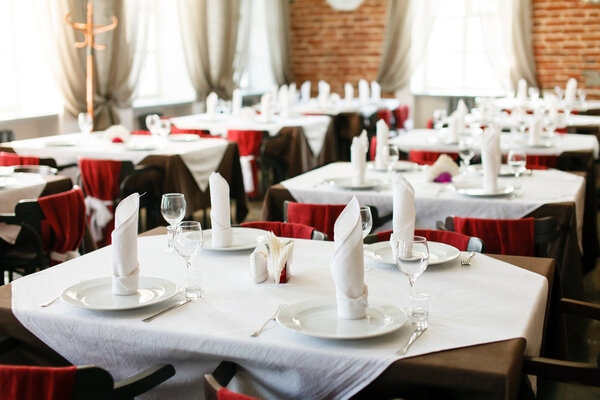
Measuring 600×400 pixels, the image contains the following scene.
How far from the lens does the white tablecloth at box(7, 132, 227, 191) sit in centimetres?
486

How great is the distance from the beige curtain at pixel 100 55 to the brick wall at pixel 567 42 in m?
5.63

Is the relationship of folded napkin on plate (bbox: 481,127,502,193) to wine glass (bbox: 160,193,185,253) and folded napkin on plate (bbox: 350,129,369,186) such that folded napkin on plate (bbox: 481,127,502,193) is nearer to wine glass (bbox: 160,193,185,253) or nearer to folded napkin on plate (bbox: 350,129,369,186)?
folded napkin on plate (bbox: 350,129,369,186)

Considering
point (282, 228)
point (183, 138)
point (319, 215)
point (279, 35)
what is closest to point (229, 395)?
point (282, 228)

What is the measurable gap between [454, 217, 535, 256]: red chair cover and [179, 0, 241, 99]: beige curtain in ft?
22.1

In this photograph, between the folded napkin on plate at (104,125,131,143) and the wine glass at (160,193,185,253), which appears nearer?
the wine glass at (160,193,185,253)

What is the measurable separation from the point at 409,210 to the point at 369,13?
9228 millimetres

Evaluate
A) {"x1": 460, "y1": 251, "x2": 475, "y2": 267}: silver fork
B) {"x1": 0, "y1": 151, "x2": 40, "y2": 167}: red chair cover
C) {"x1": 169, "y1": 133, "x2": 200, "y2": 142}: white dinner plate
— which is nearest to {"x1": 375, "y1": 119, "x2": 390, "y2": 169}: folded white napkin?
{"x1": 169, "y1": 133, "x2": 200, "y2": 142}: white dinner plate

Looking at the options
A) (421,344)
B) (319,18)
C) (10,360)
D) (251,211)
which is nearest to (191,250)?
(10,360)

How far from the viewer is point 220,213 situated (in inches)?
97.2

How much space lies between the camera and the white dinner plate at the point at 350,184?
3691 millimetres

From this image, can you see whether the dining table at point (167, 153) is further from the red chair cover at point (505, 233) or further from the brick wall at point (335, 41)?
the brick wall at point (335, 41)

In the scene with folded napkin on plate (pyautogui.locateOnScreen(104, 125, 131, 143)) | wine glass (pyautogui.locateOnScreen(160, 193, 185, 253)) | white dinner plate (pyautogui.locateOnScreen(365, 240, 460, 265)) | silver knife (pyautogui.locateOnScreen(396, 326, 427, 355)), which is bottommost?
silver knife (pyautogui.locateOnScreen(396, 326, 427, 355))

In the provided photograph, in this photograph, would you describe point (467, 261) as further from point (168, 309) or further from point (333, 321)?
point (168, 309)

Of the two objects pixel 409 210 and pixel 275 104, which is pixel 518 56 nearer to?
pixel 275 104
